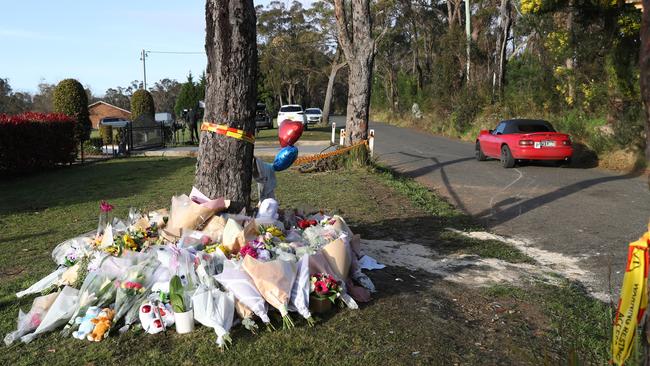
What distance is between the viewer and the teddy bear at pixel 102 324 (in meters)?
3.98

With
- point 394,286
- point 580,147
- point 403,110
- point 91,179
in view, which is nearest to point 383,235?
point 394,286

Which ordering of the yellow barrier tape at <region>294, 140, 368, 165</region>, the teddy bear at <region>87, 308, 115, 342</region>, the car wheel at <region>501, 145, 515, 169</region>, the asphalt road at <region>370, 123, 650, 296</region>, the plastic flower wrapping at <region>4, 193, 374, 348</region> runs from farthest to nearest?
the car wheel at <region>501, 145, 515, 169</region> < the yellow barrier tape at <region>294, 140, 368, 165</region> < the asphalt road at <region>370, 123, 650, 296</region> < the plastic flower wrapping at <region>4, 193, 374, 348</region> < the teddy bear at <region>87, 308, 115, 342</region>

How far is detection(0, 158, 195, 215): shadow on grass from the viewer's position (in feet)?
36.3

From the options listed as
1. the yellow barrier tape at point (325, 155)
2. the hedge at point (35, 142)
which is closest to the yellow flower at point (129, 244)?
the yellow barrier tape at point (325, 155)

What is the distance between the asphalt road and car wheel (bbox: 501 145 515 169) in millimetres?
181

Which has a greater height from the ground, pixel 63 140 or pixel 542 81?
pixel 542 81

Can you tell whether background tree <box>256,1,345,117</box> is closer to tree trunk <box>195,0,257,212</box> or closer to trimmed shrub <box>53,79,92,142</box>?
trimmed shrub <box>53,79,92,142</box>

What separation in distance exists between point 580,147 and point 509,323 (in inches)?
550

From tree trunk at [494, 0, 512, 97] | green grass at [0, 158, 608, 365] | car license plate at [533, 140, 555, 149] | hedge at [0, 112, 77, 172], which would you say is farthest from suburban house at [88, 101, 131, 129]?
green grass at [0, 158, 608, 365]

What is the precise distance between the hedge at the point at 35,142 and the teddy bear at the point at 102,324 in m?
12.5

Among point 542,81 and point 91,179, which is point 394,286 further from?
point 542,81

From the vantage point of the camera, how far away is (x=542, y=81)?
2270cm

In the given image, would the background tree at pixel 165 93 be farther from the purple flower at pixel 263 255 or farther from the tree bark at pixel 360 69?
the purple flower at pixel 263 255

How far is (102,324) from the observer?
4.05 meters
